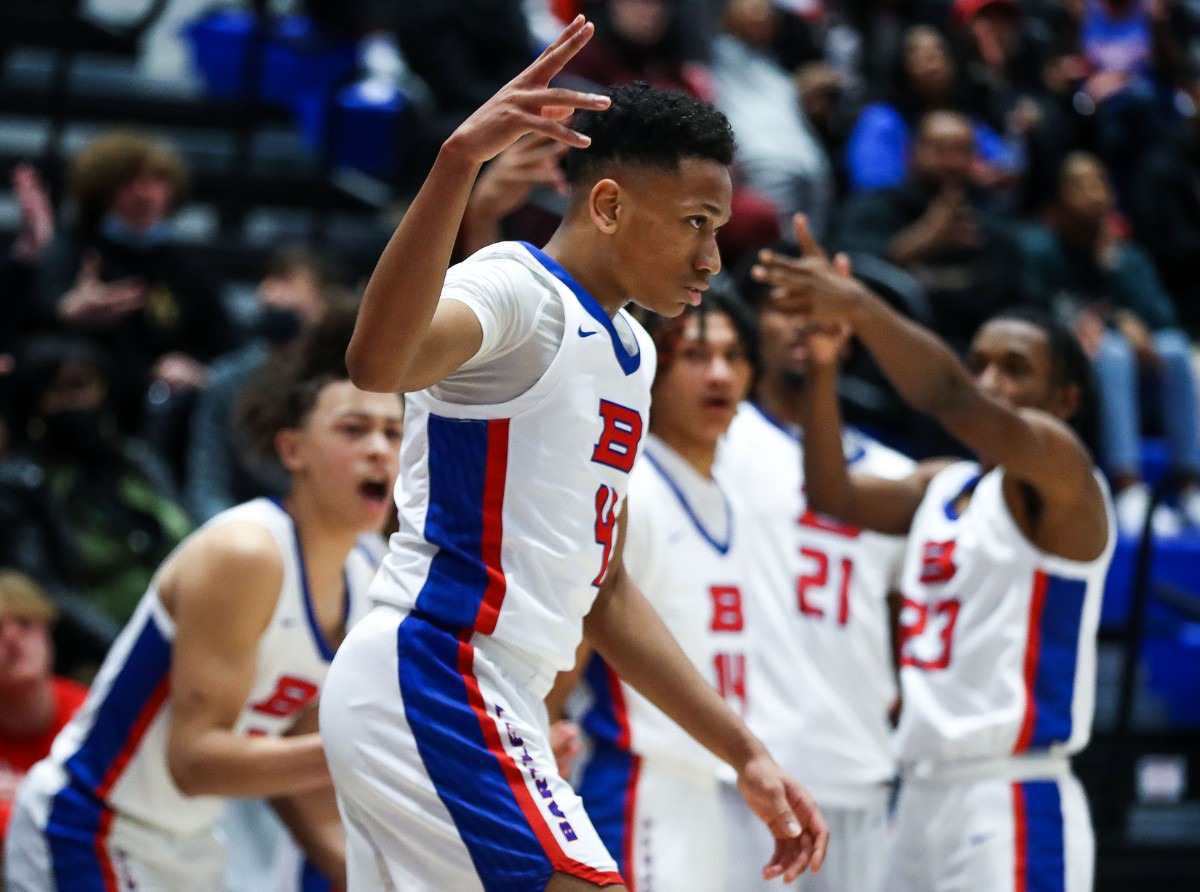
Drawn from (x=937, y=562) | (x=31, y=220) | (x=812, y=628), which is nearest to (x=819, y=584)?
(x=812, y=628)

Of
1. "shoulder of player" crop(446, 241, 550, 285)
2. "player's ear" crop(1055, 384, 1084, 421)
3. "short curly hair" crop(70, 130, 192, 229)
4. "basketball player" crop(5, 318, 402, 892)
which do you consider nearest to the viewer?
"shoulder of player" crop(446, 241, 550, 285)

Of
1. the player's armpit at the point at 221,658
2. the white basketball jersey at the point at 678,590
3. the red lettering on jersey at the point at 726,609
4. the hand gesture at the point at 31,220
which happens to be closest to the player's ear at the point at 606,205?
the player's armpit at the point at 221,658

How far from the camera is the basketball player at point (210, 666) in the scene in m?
3.72

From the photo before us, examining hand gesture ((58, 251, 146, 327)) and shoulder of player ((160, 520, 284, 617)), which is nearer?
shoulder of player ((160, 520, 284, 617))

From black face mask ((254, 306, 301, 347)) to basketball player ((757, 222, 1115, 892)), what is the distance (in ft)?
8.83

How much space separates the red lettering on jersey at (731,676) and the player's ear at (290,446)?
47.1 inches

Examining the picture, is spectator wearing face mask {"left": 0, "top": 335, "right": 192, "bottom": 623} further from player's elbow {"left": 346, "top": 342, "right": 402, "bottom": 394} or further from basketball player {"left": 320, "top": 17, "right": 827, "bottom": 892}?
player's elbow {"left": 346, "top": 342, "right": 402, "bottom": 394}

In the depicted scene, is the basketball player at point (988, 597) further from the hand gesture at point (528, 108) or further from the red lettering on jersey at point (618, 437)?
the hand gesture at point (528, 108)

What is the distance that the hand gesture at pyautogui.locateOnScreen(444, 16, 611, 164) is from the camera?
2.48 metres

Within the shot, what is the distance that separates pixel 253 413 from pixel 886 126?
5.55 meters

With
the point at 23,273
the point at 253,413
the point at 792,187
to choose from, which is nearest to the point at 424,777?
the point at 253,413

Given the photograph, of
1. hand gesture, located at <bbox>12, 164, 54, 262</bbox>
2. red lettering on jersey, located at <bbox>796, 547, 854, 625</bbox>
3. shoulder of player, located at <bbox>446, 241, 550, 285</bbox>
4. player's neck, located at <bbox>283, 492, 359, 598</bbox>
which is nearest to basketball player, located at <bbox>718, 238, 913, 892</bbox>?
red lettering on jersey, located at <bbox>796, 547, 854, 625</bbox>

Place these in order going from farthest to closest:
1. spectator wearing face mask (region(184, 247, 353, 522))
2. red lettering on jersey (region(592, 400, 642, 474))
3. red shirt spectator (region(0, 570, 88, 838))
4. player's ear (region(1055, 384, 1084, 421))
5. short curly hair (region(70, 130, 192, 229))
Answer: short curly hair (region(70, 130, 192, 229)) < spectator wearing face mask (region(184, 247, 353, 522)) < red shirt spectator (region(0, 570, 88, 838)) < player's ear (region(1055, 384, 1084, 421)) < red lettering on jersey (region(592, 400, 642, 474))

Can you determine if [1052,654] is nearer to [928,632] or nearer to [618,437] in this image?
[928,632]
